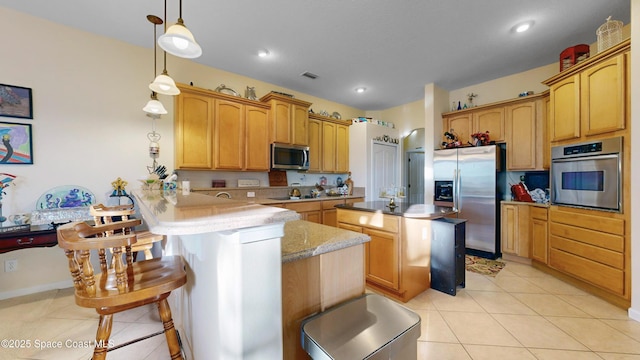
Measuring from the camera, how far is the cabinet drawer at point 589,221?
214cm

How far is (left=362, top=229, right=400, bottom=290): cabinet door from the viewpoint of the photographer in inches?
89.7

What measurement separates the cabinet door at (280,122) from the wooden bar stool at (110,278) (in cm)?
264

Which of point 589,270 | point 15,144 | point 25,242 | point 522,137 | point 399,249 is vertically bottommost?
point 589,270

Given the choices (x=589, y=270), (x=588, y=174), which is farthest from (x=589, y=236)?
(x=588, y=174)

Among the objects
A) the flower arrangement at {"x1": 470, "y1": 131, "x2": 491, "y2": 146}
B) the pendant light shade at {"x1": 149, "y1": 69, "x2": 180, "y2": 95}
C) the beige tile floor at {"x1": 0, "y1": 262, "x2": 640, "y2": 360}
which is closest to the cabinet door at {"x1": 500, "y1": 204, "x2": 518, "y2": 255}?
the beige tile floor at {"x1": 0, "y1": 262, "x2": 640, "y2": 360}

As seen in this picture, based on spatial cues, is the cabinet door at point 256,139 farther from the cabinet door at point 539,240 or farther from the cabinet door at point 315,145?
the cabinet door at point 539,240

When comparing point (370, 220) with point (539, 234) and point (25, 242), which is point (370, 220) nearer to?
point (539, 234)

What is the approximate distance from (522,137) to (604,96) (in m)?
1.23

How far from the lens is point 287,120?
3869mm

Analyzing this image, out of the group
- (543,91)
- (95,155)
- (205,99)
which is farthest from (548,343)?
(95,155)

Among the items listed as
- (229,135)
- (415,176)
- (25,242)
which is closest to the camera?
(25,242)

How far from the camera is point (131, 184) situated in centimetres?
289

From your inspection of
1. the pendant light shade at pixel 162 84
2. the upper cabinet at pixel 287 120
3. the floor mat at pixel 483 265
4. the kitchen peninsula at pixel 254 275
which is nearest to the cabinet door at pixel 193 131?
the upper cabinet at pixel 287 120

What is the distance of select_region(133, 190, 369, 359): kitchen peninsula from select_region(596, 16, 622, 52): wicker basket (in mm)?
3327
